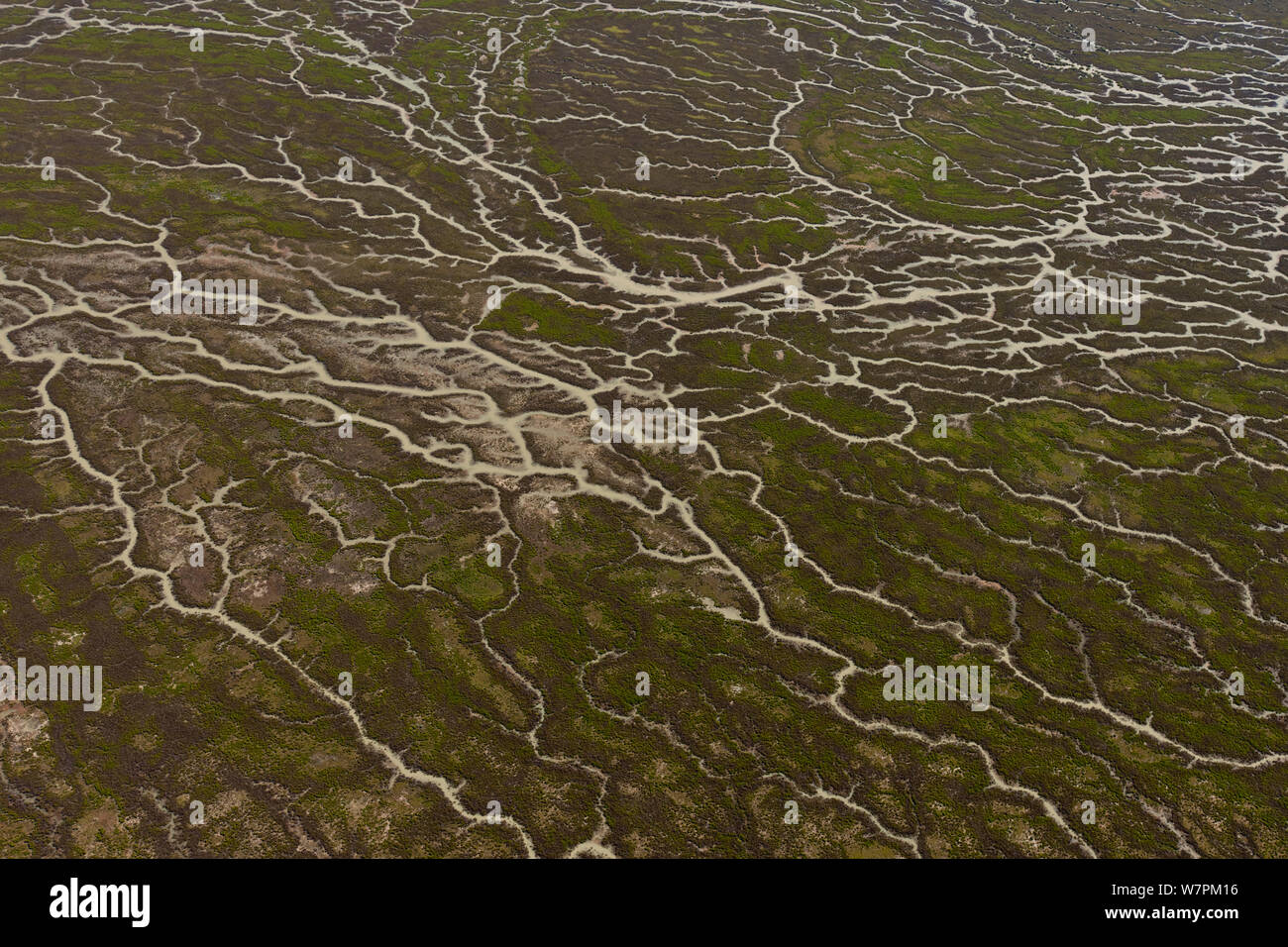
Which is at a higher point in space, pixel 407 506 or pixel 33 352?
pixel 33 352

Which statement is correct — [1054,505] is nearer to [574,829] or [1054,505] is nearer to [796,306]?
[796,306]

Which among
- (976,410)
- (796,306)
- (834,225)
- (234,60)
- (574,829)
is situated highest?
(234,60)

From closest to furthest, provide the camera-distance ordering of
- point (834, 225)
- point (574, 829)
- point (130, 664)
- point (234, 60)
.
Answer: point (574, 829) < point (130, 664) < point (834, 225) < point (234, 60)

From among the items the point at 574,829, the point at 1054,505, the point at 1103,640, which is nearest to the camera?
the point at 574,829

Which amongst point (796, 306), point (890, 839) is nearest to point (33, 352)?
point (796, 306)

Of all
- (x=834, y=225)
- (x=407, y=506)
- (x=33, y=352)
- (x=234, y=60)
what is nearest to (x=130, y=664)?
(x=407, y=506)

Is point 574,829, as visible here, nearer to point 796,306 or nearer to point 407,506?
point 407,506

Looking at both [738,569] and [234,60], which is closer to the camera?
[738,569]
